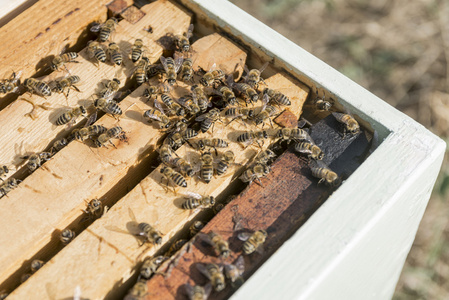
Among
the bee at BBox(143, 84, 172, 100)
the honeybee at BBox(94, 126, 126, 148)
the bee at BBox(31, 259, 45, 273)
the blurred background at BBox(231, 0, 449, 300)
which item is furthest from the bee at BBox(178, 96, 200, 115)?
the blurred background at BBox(231, 0, 449, 300)

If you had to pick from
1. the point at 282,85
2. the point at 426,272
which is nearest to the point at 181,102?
the point at 282,85

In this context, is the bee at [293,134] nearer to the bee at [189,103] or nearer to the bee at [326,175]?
the bee at [326,175]

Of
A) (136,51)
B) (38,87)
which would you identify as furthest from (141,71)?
(38,87)

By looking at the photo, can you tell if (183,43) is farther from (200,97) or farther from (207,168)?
(207,168)

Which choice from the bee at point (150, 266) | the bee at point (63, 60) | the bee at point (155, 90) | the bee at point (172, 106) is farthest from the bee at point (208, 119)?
the bee at point (63, 60)

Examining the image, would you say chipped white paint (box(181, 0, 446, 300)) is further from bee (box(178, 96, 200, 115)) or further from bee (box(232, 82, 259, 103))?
bee (box(178, 96, 200, 115))

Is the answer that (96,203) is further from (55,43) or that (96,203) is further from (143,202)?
(55,43)

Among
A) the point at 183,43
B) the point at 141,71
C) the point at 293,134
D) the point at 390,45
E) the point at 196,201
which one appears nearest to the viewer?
the point at 196,201
